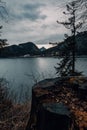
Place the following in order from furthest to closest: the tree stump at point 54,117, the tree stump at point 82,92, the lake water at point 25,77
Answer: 1. the lake water at point 25,77
2. the tree stump at point 82,92
3. the tree stump at point 54,117

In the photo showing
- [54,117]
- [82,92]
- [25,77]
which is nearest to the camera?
[54,117]

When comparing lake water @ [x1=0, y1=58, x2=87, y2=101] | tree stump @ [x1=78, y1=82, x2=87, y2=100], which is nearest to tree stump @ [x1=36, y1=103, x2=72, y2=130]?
tree stump @ [x1=78, y1=82, x2=87, y2=100]

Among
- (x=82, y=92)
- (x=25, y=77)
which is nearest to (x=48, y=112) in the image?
(x=82, y=92)

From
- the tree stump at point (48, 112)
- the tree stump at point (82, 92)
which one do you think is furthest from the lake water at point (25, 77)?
the tree stump at point (82, 92)

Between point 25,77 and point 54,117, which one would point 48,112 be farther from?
point 25,77

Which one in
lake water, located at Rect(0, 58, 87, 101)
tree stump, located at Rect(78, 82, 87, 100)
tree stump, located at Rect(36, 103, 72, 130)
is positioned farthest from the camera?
lake water, located at Rect(0, 58, 87, 101)

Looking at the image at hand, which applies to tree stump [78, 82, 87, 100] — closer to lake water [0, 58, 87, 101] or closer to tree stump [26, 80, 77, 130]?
tree stump [26, 80, 77, 130]

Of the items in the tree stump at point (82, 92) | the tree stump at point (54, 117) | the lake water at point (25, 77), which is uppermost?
the tree stump at point (82, 92)

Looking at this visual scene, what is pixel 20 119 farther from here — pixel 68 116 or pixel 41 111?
pixel 68 116

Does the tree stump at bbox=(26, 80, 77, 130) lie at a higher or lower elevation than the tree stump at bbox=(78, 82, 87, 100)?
lower

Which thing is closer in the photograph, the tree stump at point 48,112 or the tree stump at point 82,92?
the tree stump at point 48,112

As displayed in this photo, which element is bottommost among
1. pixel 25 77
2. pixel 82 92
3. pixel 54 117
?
pixel 25 77

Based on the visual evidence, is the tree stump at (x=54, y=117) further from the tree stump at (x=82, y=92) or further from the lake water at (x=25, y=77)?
the lake water at (x=25, y=77)

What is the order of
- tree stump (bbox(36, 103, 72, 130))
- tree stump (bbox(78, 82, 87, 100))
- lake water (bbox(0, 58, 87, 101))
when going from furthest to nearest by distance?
lake water (bbox(0, 58, 87, 101))
tree stump (bbox(78, 82, 87, 100))
tree stump (bbox(36, 103, 72, 130))
